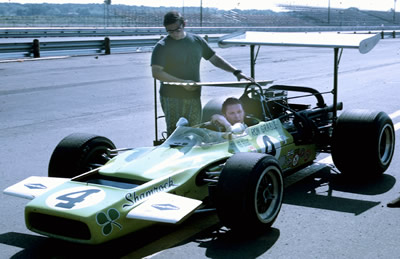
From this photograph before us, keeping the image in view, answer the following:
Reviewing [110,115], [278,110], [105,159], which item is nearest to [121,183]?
[105,159]

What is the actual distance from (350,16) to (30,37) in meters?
92.0

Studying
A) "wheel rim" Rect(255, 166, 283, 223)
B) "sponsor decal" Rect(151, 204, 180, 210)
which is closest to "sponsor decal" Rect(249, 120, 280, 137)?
"wheel rim" Rect(255, 166, 283, 223)

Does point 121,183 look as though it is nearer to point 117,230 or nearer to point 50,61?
point 117,230

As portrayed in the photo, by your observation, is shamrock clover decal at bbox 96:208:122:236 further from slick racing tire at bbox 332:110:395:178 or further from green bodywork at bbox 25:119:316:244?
slick racing tire at bbox 332:110:395:178

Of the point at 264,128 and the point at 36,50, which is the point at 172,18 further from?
the point at 36,50

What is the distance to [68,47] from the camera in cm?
2455

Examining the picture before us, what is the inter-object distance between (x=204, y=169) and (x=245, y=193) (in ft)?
2.23

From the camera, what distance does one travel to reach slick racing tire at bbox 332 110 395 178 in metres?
6.34

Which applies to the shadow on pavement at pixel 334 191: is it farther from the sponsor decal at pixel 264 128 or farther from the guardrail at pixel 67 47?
the guardrail at pixel 67 47

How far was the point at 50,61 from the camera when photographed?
2277cm

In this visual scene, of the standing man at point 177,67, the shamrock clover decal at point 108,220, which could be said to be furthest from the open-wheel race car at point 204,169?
the standing man at point 177,67

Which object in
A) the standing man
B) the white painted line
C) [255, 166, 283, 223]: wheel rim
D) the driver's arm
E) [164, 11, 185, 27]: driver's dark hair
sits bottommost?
the white painted line

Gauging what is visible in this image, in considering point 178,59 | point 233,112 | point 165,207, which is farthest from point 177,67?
point 165,207

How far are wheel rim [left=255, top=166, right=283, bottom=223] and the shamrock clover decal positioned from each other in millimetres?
1150
